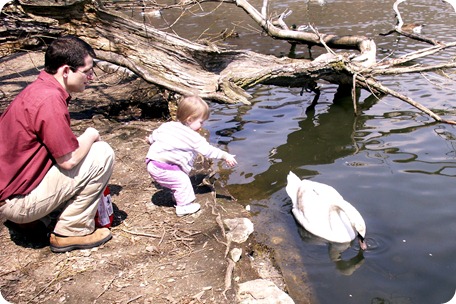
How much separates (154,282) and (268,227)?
1821mm

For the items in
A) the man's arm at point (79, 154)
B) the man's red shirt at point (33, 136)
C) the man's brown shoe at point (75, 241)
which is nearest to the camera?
the man's red shirt at point (33, 136)

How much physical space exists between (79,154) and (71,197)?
1.33ft

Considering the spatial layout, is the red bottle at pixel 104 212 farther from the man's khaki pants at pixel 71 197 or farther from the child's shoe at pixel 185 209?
the child's shoe at pixel 185 209

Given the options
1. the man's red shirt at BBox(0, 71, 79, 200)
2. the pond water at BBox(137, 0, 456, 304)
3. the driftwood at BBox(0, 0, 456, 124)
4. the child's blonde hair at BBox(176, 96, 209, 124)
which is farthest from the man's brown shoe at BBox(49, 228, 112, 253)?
the driftwood at BBox(0, 0, 456, 124)

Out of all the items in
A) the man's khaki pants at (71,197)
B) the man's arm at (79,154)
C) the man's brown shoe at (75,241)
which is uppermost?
the man's arm at (79,154)

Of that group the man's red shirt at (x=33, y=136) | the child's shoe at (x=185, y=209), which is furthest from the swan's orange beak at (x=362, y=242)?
the man's red shirt at (x=33, y=136)

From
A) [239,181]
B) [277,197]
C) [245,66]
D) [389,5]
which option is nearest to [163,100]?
[245,66]

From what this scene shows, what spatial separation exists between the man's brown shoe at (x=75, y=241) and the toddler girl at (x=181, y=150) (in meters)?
0.83

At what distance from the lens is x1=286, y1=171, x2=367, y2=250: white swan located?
4305mm

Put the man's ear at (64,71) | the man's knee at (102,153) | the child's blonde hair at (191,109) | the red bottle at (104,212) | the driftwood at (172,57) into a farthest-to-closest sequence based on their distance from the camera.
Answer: the driftwood at (172,57)
the child's blonde hair at (191,109)
the red bottle at (104,212)
the man's knee at (102,153)
the man's ear at (64,71)

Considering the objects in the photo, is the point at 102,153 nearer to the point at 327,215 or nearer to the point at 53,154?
the point at 53,154

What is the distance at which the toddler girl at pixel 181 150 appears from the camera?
4145 millimetres

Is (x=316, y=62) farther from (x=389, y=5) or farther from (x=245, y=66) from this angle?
(x=389, y=5)

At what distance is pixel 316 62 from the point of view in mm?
6980
